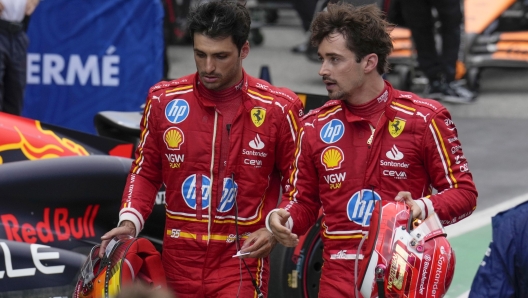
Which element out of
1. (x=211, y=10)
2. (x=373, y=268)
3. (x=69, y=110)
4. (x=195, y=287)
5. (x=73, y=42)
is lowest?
(x=69, y=110)

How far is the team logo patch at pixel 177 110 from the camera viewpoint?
4.53 meters

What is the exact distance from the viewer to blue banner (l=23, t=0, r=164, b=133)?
9.31m

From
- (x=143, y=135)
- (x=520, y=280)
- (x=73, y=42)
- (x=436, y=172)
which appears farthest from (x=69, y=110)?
(x=520, y=280)

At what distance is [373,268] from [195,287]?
0.94m

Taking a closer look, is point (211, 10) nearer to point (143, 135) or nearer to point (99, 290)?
point (143, 135)

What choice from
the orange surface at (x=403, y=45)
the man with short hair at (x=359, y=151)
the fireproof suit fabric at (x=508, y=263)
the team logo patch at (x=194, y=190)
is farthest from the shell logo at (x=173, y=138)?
the orange surface at (x=403, y=45)

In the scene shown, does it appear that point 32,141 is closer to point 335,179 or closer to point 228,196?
point 228,196

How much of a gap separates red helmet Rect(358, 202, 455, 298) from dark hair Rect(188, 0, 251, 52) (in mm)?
1090

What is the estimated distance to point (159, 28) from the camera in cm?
935

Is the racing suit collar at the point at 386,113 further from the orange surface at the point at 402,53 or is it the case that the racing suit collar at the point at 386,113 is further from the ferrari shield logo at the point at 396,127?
the orange surface at the point at 402,53

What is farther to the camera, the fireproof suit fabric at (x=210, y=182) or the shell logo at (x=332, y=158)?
the fireproof suit fabric at (x=210, y=182)

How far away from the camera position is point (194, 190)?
14.7 ft

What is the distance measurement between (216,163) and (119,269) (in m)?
0.63

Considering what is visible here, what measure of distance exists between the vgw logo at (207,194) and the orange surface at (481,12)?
8320 millimetres
